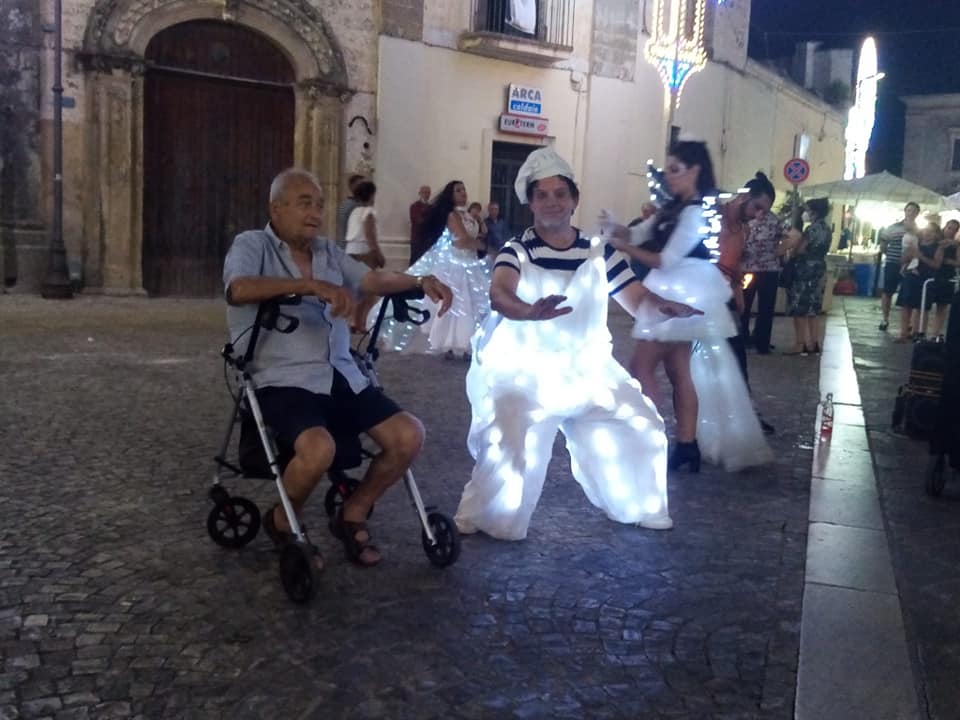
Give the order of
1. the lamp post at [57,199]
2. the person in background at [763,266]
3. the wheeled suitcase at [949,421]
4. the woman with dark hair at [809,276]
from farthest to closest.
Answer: the lamp post at [57,199], the woman with dark hair at [809,276], the person in background at [763,266], the wheeled suitcase at [949,421]

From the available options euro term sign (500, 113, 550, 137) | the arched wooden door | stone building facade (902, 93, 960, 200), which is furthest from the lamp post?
stone building facade (902, 93, 960, 200)

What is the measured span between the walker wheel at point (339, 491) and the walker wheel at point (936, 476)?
125 inches

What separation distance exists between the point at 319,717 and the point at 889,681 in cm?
182

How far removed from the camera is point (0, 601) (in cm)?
383

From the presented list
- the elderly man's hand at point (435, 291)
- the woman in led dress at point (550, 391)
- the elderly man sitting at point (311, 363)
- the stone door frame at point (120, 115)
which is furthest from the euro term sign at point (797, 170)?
the elderly man's hand at point (435, 291)

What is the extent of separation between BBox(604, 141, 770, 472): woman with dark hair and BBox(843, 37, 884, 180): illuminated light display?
40120 mm

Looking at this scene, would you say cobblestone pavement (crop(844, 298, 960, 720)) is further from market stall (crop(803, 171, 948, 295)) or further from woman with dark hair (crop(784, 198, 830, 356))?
market stall (crop(803, 171, 948, 295))

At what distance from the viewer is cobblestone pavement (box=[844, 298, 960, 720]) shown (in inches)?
140

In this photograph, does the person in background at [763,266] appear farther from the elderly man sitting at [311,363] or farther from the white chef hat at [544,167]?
the elderly man sitting at [311,363]

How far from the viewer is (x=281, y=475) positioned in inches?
159

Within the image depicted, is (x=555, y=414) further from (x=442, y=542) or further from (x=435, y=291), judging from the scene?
(x=435, y=291)

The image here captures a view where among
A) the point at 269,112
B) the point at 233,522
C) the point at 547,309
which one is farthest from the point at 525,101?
the point at 233,522

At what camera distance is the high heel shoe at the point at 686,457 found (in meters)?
6.20

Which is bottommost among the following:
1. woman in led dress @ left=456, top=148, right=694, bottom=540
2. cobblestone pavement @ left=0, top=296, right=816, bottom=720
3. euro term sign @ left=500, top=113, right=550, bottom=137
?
cobblestone pavement @ left=0, top=296, right=816, bottom=720
